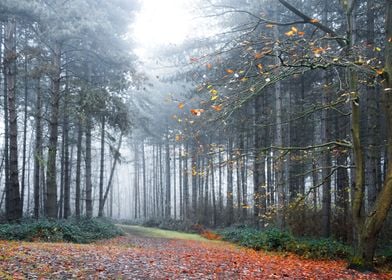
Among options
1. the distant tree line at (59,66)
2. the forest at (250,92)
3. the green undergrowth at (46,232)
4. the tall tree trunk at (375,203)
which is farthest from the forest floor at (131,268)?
the distant tree line at (59,66)

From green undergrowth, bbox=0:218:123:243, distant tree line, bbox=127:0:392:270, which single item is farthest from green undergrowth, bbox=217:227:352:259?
green undergrowth, bbox=0:218:123:243

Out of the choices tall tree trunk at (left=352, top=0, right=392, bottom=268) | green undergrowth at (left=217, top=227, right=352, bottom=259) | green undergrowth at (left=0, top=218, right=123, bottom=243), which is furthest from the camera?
green undergrowth at (left=0, top=218, right=123, bottom=243)

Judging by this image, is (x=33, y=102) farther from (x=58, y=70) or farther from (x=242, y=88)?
(x=242, y=88)

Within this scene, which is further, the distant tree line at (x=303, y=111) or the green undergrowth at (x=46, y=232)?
the green undergrowth at (x=46, y=232)

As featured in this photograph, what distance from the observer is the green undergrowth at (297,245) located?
40.7 ft

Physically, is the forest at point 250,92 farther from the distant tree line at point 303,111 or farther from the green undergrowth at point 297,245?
the green undergrowth at point 297,245

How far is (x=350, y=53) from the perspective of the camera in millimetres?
7297

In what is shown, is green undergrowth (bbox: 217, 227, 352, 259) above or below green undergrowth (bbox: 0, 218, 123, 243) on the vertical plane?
below

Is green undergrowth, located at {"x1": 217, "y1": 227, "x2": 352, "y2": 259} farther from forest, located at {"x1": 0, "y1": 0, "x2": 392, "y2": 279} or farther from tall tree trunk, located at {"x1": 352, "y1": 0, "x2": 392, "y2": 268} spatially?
tall tree trunk, located at {"x1": 352, "y1": 0, "x2": 392, "y2": 268}

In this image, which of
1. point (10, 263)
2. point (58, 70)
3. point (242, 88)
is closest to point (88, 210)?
point (58, 70)

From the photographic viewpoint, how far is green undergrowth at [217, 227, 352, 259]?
12406mm

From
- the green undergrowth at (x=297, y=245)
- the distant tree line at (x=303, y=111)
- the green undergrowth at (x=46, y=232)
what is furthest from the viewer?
the green undergrowth at (x=46, y=232)

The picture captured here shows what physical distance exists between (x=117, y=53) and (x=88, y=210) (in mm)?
8154

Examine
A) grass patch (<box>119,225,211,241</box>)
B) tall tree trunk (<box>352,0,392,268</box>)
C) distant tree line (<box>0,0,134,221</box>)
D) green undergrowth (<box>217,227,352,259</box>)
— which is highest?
distant tree line (<box>0,0,134,221</box>)
